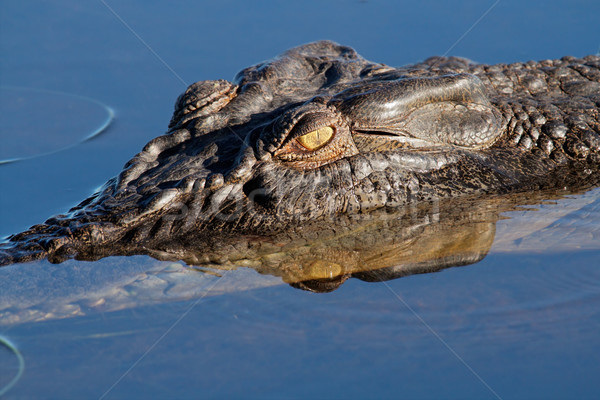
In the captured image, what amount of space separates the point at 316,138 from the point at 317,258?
73cm

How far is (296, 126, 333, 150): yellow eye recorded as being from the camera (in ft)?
14.2

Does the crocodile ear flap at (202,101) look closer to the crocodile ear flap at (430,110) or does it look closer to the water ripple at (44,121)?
the crocodile ear flap at (430,110)

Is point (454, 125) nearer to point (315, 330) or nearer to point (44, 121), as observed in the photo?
point (315, 330)

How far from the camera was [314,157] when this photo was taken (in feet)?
14.4

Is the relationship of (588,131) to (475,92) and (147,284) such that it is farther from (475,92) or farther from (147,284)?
(147,284)

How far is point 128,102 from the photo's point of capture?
298 inches

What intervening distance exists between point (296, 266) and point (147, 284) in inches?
33.9

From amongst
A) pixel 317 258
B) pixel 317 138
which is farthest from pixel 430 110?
pixel 317 258

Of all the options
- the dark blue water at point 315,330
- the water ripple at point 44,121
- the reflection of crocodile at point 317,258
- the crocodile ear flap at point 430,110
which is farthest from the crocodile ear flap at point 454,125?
the water ripple at point 44,121

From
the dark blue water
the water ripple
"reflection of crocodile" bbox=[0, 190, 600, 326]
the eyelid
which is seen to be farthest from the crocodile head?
the water ripple

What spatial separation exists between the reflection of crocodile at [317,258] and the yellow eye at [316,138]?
1.63 feet

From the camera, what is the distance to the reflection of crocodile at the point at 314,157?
14.0 ft

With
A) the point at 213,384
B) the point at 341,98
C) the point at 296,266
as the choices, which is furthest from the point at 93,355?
the point at 341,98

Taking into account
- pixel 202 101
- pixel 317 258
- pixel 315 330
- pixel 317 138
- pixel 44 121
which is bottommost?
pixel 315 330
